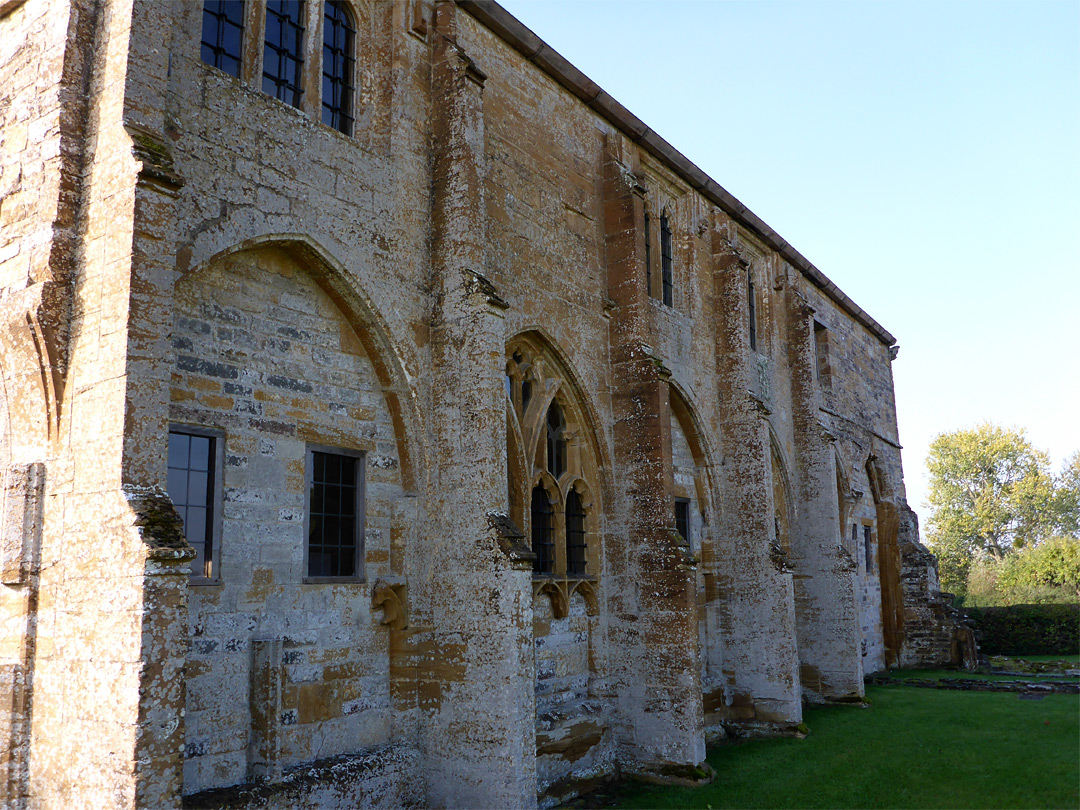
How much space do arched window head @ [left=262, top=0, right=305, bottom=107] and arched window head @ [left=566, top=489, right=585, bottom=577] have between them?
21.0 feet

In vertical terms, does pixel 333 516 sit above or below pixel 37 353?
below

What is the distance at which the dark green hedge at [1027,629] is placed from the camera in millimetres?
24750

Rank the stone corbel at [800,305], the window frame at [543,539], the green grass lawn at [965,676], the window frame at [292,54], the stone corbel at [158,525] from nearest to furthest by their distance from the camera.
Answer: the stone corbel at [158,525]
the window frame at [292,54]
the window frame at [543,539]
the green grass lawn at [965,676]
the stone corbel at [800,305]

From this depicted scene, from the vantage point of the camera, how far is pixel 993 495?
48.4 m

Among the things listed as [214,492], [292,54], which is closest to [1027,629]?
[214,492]

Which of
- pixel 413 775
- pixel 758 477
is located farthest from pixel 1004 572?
pixel 413 775

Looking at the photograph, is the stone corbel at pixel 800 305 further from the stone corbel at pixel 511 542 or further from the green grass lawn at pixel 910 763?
the stone corbel at pixel 511 542

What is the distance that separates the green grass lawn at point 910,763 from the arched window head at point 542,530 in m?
3.06

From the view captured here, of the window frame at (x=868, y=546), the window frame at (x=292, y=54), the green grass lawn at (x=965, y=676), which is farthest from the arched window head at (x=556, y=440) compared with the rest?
the window frame at (x=868, y=546)

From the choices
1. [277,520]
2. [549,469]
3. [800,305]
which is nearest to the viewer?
[277,520]

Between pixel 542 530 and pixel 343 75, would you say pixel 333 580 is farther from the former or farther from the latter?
pixel 343 75

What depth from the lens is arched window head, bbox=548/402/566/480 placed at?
11938mm

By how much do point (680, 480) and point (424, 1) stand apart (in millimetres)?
8554

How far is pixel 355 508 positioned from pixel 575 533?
14.4ft
